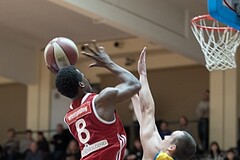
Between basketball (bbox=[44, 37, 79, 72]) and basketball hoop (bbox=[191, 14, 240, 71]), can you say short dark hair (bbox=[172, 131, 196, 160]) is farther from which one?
basketball hoop (bbox=[191, 14, 240, 71])

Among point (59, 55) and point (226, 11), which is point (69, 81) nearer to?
point (59, 55)

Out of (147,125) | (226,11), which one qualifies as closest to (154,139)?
(147,125)

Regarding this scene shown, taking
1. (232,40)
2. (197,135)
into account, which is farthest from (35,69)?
(232,40)

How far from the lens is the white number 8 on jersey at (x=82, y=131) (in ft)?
15.6

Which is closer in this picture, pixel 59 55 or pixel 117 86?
pixel 117 86

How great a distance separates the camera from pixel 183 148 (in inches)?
177

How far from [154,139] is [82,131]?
1.98 feet

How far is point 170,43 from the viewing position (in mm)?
13531

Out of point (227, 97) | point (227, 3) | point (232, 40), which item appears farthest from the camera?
point (227, 97)

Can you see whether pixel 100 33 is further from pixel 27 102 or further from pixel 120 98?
pixel 120 98

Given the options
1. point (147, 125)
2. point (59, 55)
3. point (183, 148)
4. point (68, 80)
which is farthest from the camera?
point (59, 55)

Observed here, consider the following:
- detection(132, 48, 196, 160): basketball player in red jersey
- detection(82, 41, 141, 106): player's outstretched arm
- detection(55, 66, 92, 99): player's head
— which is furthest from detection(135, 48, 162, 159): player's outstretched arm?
detection(55, 66, 92, 99): player's head

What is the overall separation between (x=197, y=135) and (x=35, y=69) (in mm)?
4273

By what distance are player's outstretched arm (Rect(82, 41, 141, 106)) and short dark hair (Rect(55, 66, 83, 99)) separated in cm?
15
